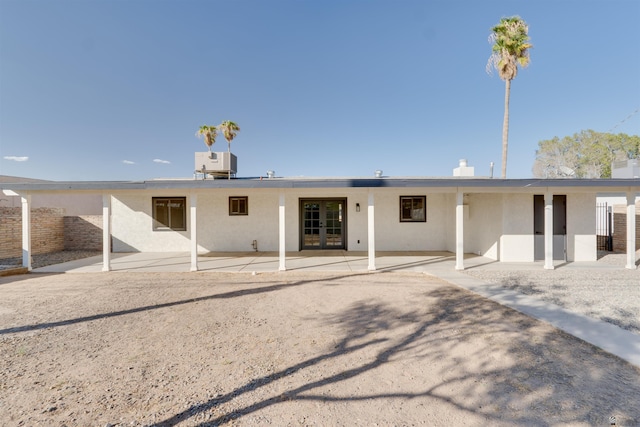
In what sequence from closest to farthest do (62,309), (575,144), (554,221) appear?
(62,309)
(554,221)
(575,144)

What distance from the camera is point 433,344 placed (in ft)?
12.1

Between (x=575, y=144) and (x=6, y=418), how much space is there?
38.4m

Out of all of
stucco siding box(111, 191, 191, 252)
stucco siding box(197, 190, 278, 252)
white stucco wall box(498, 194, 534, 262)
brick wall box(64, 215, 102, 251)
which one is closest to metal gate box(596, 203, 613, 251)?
white stucco wall box(498, 194, 534, 262)

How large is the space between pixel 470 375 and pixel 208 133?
19539mm

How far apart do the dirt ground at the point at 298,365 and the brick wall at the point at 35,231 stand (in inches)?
288

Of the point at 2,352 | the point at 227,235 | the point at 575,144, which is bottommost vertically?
the point at 2,352

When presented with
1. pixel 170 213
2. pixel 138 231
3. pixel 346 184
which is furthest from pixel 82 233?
pixel 346 184

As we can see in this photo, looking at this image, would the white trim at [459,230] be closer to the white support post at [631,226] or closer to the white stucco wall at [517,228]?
the white stucco wall at [517,228]

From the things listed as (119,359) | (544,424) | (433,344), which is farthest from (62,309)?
(544,424)

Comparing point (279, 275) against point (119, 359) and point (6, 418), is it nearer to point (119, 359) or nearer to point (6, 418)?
point (119, 359)

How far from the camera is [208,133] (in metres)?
19.0

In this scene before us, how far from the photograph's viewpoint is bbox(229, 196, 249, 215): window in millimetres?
11273

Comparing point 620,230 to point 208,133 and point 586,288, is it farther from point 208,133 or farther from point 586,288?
point 208,133

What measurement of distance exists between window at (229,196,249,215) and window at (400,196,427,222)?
5.96 metres
